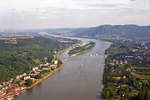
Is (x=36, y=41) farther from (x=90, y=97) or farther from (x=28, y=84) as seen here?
(x=90, y=97)

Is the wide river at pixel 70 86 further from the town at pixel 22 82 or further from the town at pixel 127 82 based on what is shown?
the town at pixel 127 82

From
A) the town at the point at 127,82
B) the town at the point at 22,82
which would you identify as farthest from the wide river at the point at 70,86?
the town at the point at 127,82

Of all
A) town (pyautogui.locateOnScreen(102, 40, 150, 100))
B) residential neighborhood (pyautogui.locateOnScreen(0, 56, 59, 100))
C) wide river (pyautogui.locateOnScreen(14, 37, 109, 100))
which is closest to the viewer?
town (pyautogui.locateOnScreen(102, 40, 150, 100))

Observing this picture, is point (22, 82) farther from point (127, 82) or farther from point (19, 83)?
point (127, 82)

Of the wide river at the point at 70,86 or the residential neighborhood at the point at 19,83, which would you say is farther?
the residential neighborhood at the point at 19,83

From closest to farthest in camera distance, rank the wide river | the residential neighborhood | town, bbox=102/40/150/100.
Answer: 1. town, bbox=102/40/150/100
2. the wide river
3. the residential neighborhood

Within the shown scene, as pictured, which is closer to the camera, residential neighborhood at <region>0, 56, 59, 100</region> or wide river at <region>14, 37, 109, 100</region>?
wide river at <region>14, 37, 109, 100</region>

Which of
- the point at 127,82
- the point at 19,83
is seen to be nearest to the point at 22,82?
the point at 19,83

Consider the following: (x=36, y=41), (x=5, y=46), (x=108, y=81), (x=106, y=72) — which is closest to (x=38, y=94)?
(x=108, y=81)

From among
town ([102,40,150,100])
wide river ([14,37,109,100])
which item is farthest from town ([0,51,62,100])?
town ([102,40,150,100])

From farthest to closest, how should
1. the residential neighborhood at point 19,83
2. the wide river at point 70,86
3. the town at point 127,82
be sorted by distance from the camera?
the residential neighborhood at point 19,83
the wide river at point 70,86
the town at point 127,82

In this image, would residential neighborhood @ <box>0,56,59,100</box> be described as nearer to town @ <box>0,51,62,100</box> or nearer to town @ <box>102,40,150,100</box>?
town @ <box>0,51,62,100</box>

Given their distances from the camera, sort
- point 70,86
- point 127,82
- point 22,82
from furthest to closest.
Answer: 1. point 22,82
2. point 127,82
3. point 70,86
